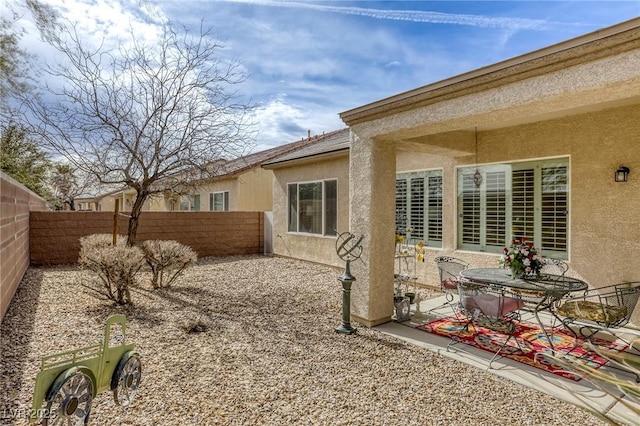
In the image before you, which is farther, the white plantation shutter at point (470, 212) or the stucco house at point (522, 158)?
the white plantation shutter at point (470, 212)

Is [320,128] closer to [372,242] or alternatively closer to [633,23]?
[372,242]

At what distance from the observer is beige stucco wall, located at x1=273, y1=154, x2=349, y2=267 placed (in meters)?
10.9

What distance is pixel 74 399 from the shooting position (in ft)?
7.79

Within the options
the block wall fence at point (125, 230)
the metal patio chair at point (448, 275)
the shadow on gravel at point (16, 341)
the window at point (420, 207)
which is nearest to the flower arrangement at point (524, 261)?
the metal patio chair at point (448, 275)

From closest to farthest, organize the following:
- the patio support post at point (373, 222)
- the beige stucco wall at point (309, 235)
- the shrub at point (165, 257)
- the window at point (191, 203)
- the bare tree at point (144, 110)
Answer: the patio support post at point (373, 222) → the bare tree at point (144, 110) → the shrub at point (165, 257) → the beige stucco wall at point (309, 235) → the window at point (191, 203)

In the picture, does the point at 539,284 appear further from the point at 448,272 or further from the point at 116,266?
the point at 116,266

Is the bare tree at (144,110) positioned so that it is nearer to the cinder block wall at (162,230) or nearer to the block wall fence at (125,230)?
the block wall fence at (125,230)

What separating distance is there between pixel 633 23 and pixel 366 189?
11.9 feet

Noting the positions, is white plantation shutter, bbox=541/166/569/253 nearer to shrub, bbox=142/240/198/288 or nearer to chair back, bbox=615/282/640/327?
chair back, bbox=615/282/640/327

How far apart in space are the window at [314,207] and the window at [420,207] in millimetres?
2438

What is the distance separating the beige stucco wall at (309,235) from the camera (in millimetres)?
10945

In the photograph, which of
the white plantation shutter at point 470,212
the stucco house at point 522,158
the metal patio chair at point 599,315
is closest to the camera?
the stucco house at point 522,158

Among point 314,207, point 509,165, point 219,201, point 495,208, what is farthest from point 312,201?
point 219,201

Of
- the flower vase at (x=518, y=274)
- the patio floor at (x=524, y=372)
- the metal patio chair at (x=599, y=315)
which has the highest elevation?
the flower vase at (x=518, y=274)
